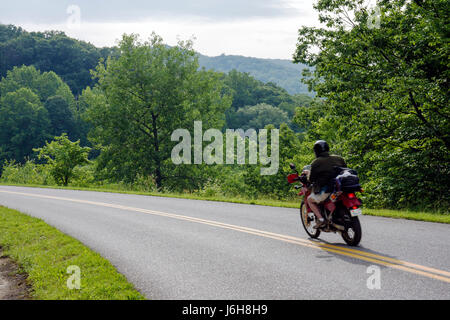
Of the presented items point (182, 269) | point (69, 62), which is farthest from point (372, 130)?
point (69, 62)

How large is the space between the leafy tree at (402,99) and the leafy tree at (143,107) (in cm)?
1963

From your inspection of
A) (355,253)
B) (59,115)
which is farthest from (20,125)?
(355,253)

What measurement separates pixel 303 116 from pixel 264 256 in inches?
814

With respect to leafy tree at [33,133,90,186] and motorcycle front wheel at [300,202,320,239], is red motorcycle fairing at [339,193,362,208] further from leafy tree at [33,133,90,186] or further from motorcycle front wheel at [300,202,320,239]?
leafy tree at [33,133,90,186]

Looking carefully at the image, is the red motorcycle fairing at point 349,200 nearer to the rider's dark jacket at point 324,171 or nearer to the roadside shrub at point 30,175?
the rider's dark jacket at point 324,171

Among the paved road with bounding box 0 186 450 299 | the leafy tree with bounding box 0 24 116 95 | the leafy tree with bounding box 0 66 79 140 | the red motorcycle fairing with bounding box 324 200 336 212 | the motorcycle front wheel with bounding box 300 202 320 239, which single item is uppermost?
the leafy tree with bounding box 0 24 116 95

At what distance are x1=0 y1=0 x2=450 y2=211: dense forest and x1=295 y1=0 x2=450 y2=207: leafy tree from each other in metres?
0.04

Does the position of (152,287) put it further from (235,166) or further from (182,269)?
(235,166)

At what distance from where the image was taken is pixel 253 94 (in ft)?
358

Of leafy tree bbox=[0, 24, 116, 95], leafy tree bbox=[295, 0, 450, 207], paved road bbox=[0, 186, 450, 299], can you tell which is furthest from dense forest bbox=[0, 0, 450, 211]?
leafy tree bbox=[0, 24, 116, 95]

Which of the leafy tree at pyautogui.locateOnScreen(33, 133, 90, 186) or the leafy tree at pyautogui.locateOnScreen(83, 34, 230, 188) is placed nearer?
the leafy tree at pyautogui.locateOnScreen(33, 133, 90, 186)

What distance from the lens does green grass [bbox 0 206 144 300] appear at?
4859mm

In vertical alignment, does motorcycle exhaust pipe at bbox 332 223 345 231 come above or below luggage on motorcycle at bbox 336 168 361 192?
below
